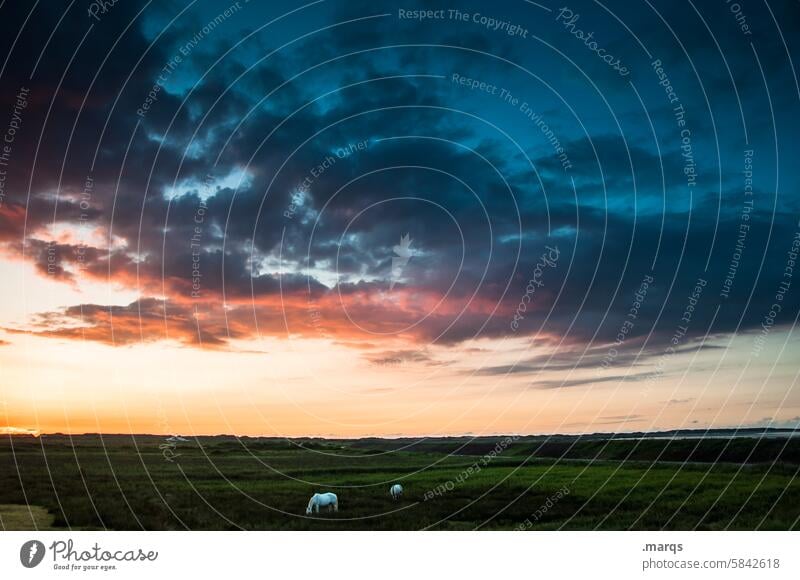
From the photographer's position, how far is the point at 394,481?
3186 cm

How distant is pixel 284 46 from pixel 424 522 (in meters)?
15.6

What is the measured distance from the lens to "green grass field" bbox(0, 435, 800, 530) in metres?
24.5

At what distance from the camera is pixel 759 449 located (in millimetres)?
35250
